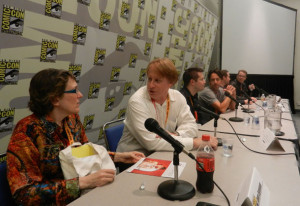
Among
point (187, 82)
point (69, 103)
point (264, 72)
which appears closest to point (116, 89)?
point (187, 82)

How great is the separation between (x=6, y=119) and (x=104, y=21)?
1418 millimetres

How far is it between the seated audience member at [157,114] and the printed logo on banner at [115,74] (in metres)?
1.15

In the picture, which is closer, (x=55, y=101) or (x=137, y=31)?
(x=55, y=101)

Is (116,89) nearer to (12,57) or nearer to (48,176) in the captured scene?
(12,57)

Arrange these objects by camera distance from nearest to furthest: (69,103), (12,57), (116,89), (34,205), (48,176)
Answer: (34,205)
(48,176)
(69,103)
(12,57)
(116,89)

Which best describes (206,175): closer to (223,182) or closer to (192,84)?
(223,182)

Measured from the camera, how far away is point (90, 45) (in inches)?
104

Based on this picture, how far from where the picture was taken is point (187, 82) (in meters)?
3.06

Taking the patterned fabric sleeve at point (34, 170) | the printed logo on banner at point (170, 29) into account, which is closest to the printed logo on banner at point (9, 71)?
the patterned fabric sleeve at point (34, 170)

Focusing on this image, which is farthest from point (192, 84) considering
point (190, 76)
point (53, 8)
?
point (53, 8)

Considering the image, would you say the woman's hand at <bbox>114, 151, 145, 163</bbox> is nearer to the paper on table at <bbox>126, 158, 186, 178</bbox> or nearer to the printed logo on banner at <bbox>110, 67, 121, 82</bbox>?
the paper on table at <bbox>126, 158, 186, 178</bbox>

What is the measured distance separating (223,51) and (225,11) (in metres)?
1.11

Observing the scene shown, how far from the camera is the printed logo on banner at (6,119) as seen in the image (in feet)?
6.19

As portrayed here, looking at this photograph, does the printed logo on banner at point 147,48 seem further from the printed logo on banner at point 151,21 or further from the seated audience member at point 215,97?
the seated audience member at point 215,97
